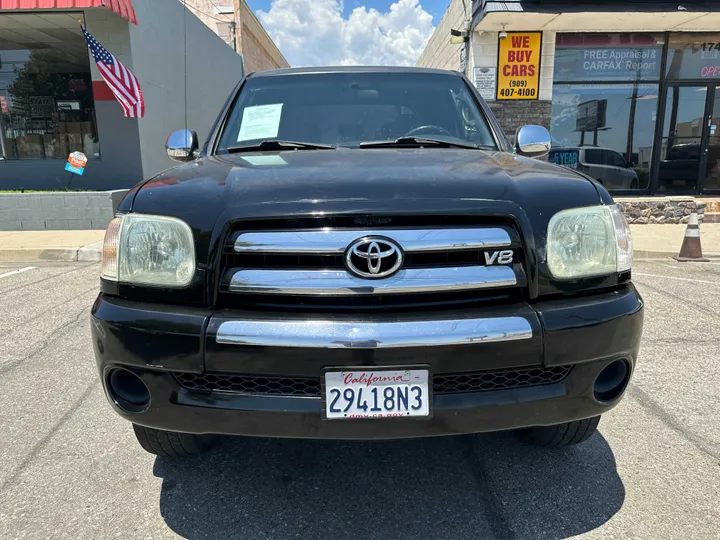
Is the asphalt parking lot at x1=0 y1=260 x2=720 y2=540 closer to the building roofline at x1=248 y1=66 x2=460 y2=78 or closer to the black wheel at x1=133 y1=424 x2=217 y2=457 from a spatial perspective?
the black wheel at x1=133 y1=424 x2=217 y2=457

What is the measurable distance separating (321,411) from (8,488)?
156 cm

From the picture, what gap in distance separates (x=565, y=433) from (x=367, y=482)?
0.89 metres

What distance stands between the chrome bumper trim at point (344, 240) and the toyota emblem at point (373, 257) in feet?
0.07

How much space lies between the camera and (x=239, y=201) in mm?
1816

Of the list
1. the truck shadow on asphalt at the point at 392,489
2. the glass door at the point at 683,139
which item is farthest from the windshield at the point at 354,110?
the glass door at the point at 683,139

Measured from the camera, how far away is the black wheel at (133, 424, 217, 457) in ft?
7.18

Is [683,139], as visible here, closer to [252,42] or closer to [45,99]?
[45,99]

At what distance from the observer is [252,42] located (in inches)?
790

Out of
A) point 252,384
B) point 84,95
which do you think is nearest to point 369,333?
point 252,384

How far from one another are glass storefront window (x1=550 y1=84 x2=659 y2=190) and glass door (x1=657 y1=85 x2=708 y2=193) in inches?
15.9

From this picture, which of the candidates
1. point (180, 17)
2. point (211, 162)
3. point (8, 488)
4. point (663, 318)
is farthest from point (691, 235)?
point (180, 17)

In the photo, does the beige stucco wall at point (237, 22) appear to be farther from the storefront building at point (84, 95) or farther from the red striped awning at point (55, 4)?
the red striped awning at point (55, 4)

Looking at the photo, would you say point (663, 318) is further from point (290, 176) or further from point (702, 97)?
point (702, 97)

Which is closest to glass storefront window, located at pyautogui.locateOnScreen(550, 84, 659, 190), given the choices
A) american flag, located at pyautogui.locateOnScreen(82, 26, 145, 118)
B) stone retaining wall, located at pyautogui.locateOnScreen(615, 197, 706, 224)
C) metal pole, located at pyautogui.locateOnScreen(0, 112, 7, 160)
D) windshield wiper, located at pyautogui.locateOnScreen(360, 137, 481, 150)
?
stone retaining wall, located at pyautogui.locateOnScreen(615, 197, 706, 224)
